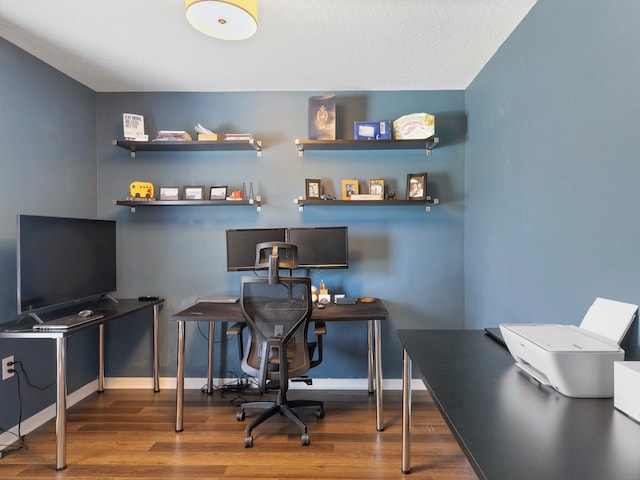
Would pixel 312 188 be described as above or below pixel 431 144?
below

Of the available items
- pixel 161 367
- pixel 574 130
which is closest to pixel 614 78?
pixel 574 130

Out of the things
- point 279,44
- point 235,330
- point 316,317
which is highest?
point 279,44

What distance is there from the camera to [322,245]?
2750 mm

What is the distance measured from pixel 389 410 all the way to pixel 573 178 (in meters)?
1.99

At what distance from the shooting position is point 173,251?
2.97 m

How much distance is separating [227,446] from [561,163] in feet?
8.02

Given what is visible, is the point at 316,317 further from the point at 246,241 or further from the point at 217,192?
the point at 217,192

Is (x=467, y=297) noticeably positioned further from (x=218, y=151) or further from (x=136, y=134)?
(x=136, y=134)

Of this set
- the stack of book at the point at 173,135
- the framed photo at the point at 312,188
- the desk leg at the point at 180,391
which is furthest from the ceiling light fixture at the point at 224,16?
the desk leg at the point at 180,391

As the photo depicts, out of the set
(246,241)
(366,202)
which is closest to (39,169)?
(246,241)

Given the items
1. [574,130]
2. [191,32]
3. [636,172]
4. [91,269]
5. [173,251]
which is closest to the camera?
[636,172]

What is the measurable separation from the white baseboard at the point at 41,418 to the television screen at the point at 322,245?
210cm

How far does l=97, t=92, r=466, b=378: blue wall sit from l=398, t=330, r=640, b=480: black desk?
5.06 feet

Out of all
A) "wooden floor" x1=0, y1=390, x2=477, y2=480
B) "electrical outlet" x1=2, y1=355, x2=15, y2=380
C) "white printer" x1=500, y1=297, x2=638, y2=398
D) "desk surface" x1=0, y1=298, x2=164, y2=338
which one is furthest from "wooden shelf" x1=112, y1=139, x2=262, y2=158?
"white printer" x1=500, y1=297, x2=638, y2=398
